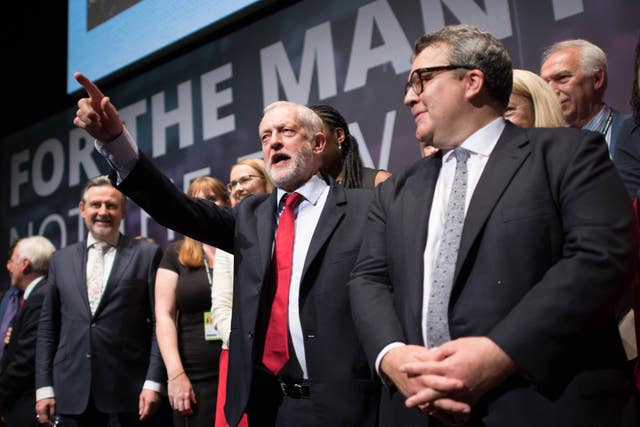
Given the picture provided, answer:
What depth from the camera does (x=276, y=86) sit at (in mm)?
4383

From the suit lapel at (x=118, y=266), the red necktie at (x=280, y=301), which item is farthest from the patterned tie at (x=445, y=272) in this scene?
the suit lapel at (x=118, y=266)

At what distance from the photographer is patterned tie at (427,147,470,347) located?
128cm

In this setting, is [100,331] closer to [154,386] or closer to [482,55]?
[154,386]

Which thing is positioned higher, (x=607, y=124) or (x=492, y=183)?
(x=607, y=124)

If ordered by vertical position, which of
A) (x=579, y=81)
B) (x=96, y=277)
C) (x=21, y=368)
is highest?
(x=579, y=81)

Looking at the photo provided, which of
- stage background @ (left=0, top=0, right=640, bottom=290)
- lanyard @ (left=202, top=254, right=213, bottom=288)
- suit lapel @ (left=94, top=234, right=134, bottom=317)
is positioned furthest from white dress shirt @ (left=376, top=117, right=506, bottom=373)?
suit lapel @ (left=94, top=234, right=134, bottom=317)

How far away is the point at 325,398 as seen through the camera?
166 cm

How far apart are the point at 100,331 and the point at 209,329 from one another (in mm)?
614

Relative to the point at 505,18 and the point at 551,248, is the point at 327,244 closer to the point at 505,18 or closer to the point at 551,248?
the point at 551,248

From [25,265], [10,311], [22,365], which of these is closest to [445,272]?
[22,365]

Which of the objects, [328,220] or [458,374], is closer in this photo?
[458,374]

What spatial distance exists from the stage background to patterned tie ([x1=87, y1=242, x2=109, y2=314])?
1525 millimetres

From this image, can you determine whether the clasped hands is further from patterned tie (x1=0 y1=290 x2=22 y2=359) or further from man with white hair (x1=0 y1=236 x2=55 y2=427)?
patterned tie (x1=0 y1=290 x2=22 y2=359)

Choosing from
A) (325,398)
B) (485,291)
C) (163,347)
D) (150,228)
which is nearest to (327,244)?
(325,398)
